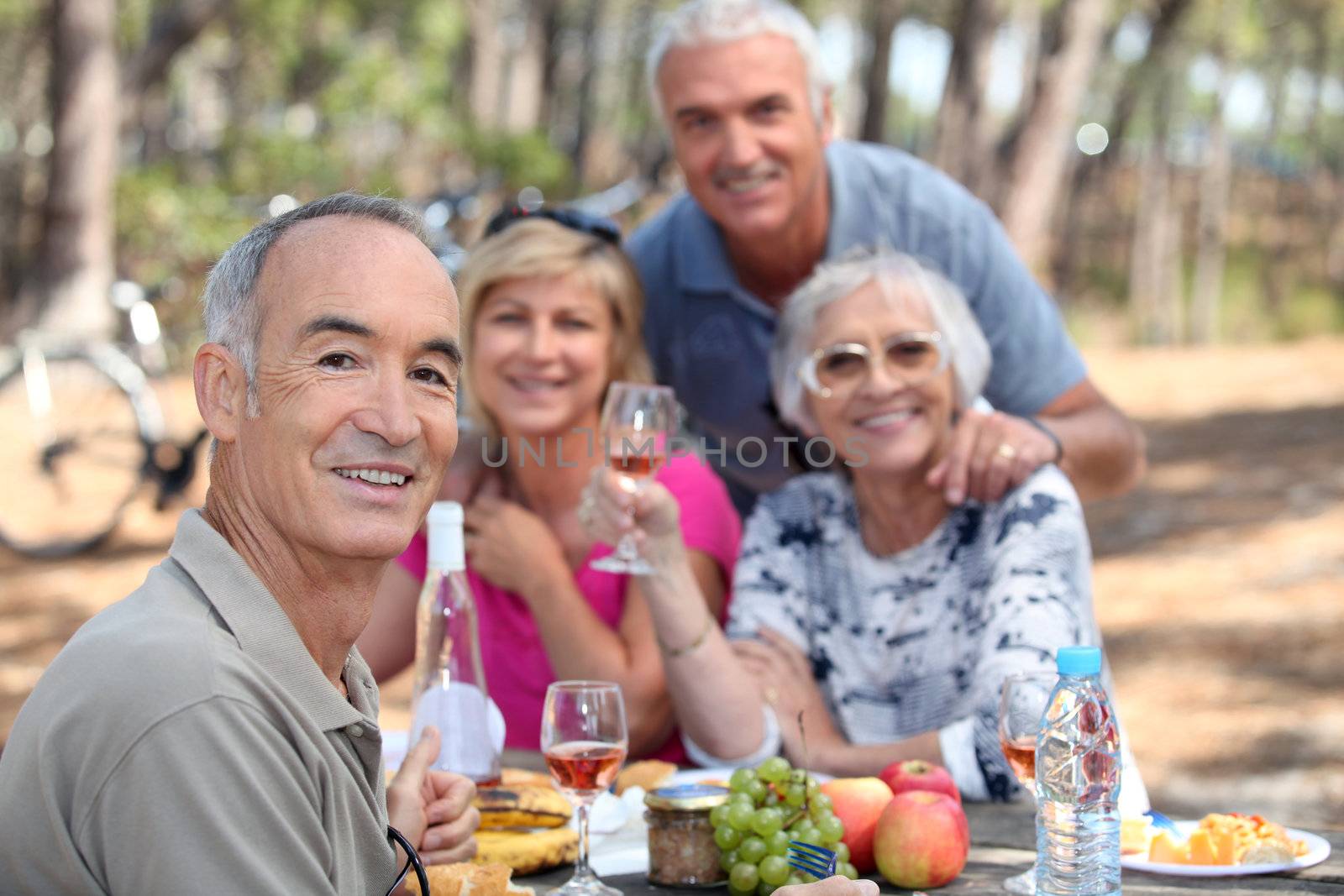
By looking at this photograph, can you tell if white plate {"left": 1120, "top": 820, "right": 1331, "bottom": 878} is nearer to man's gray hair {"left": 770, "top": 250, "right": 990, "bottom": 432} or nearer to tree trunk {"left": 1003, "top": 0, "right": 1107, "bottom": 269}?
man's gray hair {"left": 770, "top": 250, "right": 990, "bottom": 432}

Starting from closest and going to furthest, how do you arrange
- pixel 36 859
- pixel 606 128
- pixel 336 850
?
pixel 36 859 < pixel 336 850 < pixel 606 128

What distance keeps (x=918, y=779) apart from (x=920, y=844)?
0.20 m

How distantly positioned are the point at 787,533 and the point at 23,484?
8.29 meters

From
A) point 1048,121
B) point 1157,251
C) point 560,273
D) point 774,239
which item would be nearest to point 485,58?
point 1157,251

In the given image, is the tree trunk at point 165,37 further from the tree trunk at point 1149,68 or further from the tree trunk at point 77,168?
the tree trunk at point 1149,68

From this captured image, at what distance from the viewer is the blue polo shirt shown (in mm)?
4027

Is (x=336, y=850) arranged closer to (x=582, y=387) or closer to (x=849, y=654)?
(x=849, y=654)

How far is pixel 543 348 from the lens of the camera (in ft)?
11.5

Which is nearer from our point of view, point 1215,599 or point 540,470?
point 540,470

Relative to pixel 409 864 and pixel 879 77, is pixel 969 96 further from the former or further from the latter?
pixel 409 864

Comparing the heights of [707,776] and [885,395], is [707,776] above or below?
below

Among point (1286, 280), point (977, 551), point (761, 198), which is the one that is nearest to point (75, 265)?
point (761, 198)

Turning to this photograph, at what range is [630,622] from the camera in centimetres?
341

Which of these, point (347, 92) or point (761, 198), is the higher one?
point (347, 92)
